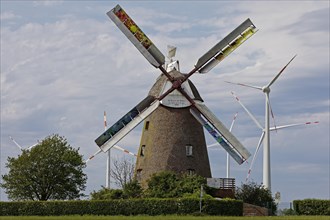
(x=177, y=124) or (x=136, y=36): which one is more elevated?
(x=136, y=36)

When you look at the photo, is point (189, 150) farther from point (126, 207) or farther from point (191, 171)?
point (126, 207)

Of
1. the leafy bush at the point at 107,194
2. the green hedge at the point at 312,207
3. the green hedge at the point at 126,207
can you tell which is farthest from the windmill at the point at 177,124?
the green hedge at the point at 126,207

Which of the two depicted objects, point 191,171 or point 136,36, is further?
point 191,171

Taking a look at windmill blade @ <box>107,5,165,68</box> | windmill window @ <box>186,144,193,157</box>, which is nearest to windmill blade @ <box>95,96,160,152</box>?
windmill blade @ <box>107,5,165,68</box>

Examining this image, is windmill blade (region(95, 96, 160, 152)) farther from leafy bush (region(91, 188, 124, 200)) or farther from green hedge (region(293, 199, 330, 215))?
green hedge (region(293, 199, 330, 215))

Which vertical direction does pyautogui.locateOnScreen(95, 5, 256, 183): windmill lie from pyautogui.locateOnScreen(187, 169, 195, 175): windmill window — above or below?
above

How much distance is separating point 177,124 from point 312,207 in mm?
13778

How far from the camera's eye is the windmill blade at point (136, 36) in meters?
66.4

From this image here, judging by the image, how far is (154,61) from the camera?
2650 inches

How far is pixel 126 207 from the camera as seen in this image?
61812 mm

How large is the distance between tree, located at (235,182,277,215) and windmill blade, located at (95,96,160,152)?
41.1ft

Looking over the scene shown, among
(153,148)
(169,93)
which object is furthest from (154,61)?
(153,148)

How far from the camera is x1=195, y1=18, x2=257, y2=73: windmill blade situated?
2714 inches

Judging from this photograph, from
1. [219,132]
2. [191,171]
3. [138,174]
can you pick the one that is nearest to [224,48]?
[219,132]
